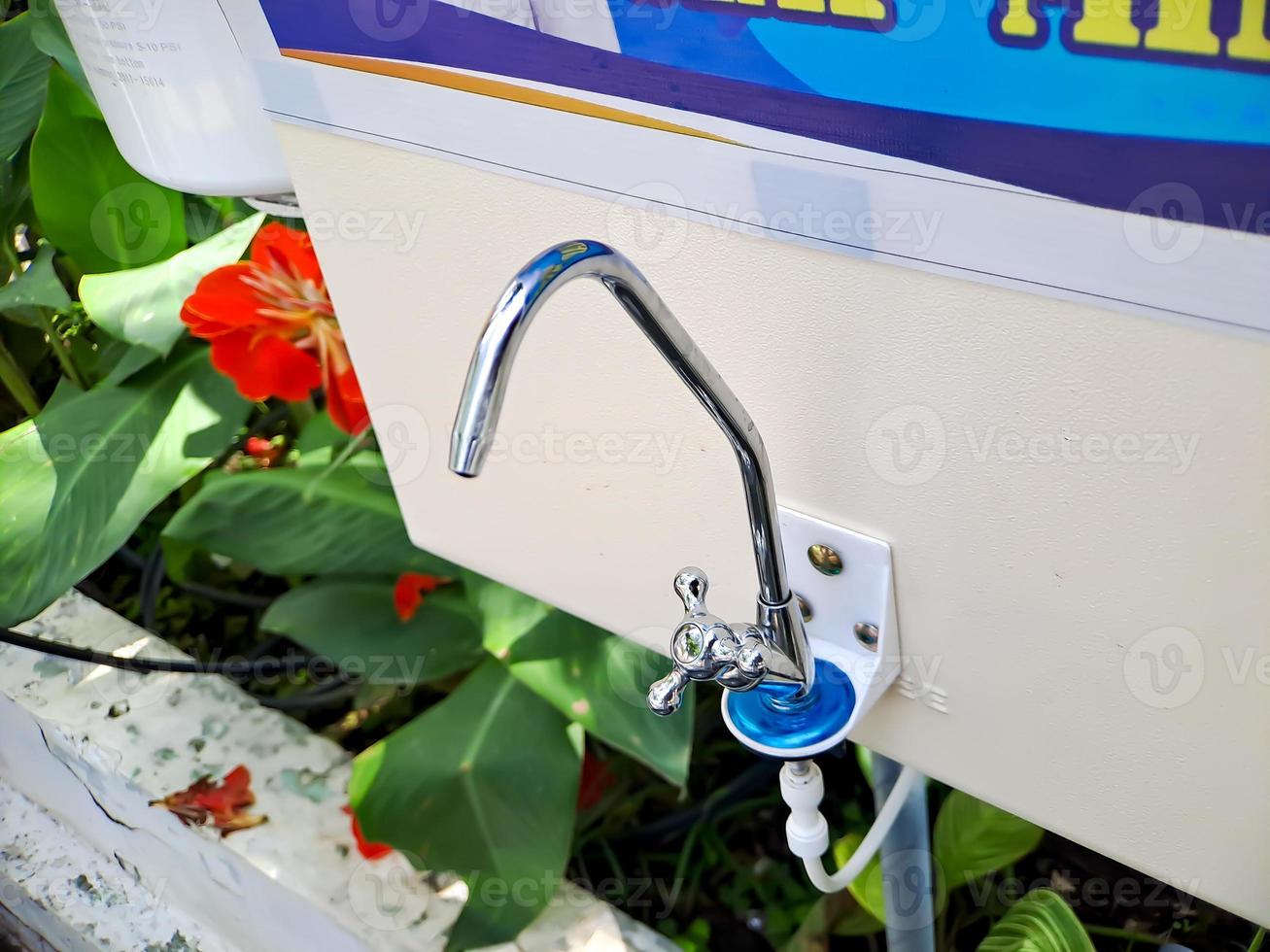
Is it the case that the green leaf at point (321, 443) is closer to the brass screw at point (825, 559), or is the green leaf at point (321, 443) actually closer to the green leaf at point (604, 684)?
the green leaf at point (604, 684)

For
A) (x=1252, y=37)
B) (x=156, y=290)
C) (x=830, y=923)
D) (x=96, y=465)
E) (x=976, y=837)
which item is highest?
(x=1252, y=37)

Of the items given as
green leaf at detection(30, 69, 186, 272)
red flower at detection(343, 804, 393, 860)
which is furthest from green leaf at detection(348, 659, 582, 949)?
green leaf at detection(30, 69, 186, 272)

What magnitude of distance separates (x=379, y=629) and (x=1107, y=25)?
0.70 metres

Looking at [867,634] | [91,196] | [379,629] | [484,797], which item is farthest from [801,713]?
[91,196]

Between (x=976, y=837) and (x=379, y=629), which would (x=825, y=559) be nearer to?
(x=976, y=837)

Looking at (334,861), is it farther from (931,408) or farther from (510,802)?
(931,408)

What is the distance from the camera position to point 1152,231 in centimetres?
29

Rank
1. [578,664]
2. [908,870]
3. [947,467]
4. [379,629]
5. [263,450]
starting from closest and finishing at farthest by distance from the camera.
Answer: [947,467] < [908,870] < [578,664] < [379,629] < [263,450]

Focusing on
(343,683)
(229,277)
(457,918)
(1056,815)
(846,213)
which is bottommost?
(343,683)

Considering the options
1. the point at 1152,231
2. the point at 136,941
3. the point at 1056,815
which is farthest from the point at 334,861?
the point at 1152,231

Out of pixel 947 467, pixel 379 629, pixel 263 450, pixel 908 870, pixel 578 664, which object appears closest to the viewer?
pixel 947 467

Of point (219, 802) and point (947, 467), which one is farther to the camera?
point (219, 802)

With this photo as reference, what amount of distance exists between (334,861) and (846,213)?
1.97ft

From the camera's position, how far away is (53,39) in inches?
31.7
